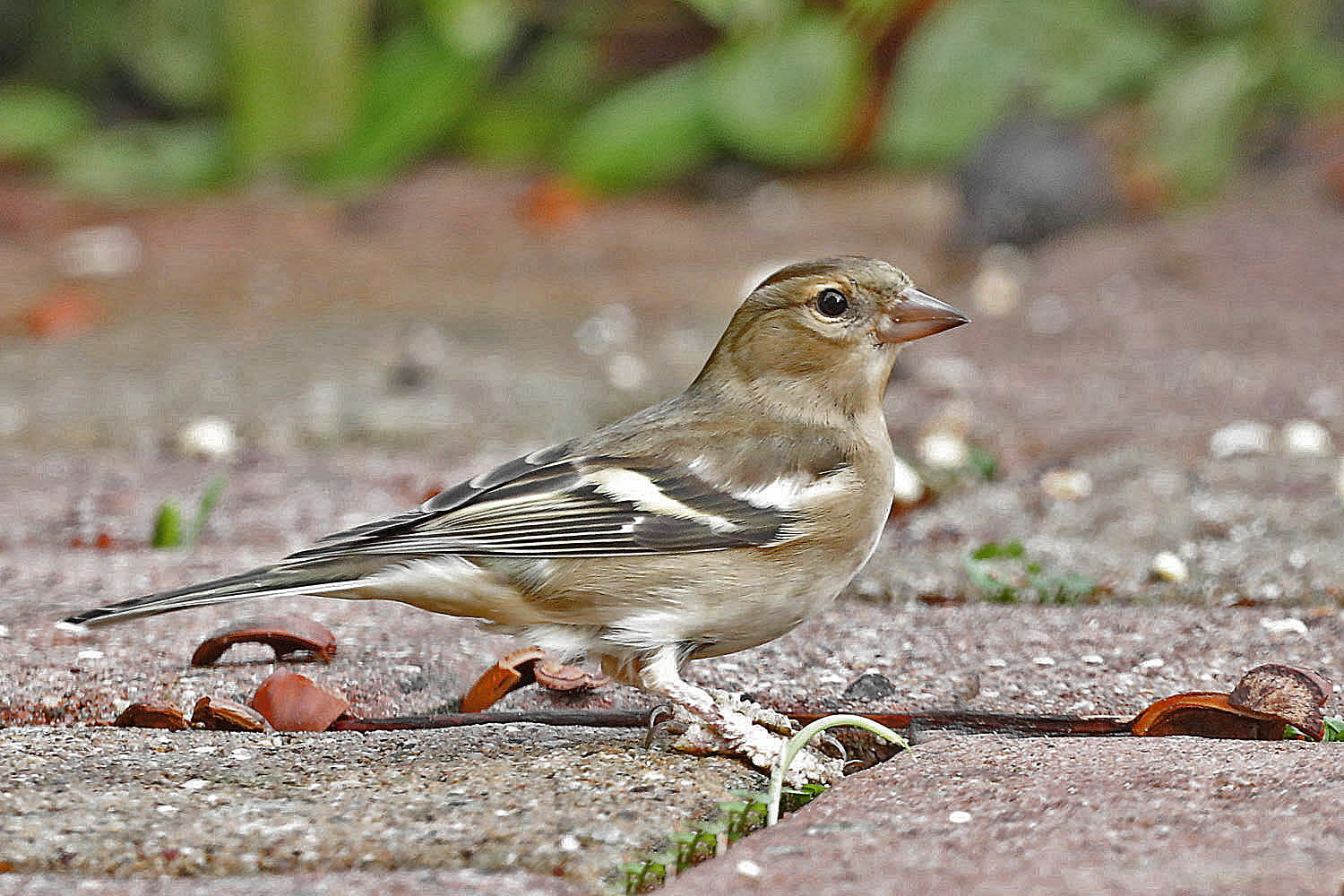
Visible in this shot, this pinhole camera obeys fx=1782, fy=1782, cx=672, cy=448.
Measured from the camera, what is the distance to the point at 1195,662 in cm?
283

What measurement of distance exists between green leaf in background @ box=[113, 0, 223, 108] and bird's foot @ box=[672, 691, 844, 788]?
691 centimetres

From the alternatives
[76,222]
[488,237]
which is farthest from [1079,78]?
[76,222]

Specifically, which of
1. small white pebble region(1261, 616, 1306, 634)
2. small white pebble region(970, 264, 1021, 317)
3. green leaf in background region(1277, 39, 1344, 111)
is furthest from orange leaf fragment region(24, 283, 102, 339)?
green leaf in background region(1277, 39, 1344, 111)

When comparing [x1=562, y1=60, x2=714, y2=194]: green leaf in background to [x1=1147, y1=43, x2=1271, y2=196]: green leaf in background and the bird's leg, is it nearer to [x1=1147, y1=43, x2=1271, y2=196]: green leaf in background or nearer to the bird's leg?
[x1=1147, y1=43, x2=1271, y2=196]: green leaf in background

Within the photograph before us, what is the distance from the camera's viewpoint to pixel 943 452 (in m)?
4.20

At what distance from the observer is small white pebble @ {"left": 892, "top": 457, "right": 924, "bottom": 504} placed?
3.82 metres

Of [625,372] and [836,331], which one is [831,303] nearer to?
[836,331]

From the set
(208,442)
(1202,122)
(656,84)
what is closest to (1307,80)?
(1202,122)

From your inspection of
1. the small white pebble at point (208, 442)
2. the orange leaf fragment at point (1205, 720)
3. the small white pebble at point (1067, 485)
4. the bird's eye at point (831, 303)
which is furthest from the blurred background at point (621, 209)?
the orange leaf fragment at point (1205, 720)

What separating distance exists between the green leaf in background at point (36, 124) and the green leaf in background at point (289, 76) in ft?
3.28

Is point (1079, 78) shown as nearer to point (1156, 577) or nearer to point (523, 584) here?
point (1156, 577)

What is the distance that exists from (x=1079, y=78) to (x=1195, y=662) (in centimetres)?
A: 515

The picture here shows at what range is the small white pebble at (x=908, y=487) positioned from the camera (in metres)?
3.82

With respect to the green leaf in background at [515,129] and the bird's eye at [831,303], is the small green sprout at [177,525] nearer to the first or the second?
the bird's eye at [831,303]
